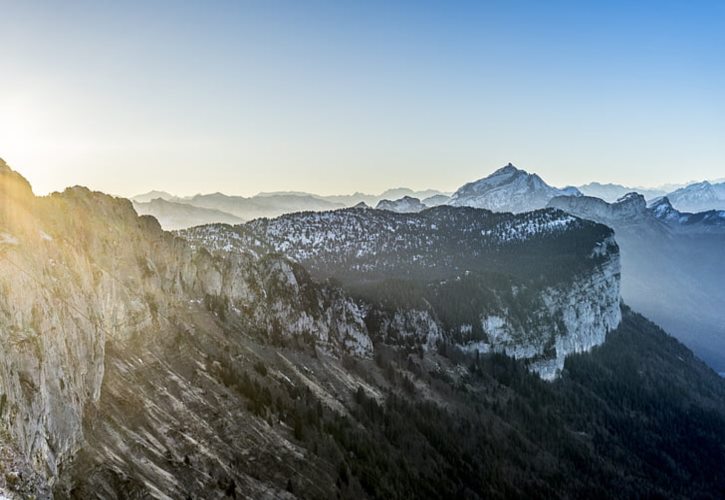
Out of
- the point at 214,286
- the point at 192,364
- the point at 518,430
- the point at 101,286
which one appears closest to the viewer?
the point at 101,286

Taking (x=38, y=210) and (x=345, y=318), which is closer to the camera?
(x=38, y=210)

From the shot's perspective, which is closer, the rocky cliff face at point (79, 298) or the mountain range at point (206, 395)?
the rocky cliff face at point (79, 298)

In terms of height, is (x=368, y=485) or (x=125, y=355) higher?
(x=125, y=355)

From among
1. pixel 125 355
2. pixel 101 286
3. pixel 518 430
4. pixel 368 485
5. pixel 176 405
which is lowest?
pixel 518 430

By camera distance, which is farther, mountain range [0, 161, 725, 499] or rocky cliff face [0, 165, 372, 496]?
mountain range [0, 161, 725, 499]

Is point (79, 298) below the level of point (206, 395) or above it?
above

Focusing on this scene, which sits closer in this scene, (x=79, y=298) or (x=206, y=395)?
(x=79, y=298)

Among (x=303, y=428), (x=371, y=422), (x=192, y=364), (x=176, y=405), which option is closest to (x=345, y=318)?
(x=371, y=422)

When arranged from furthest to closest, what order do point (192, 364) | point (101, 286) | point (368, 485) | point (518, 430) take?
point (518, 430) → point (368, 485) → point (192, 364) → point (101, 286)

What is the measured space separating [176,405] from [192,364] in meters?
15.7

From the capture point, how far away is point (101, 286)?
95.0 m

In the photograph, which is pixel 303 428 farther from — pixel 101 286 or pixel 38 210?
pixel 38 210

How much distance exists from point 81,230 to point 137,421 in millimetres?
36853

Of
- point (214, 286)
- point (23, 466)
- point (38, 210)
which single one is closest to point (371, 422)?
point (214, 286)
